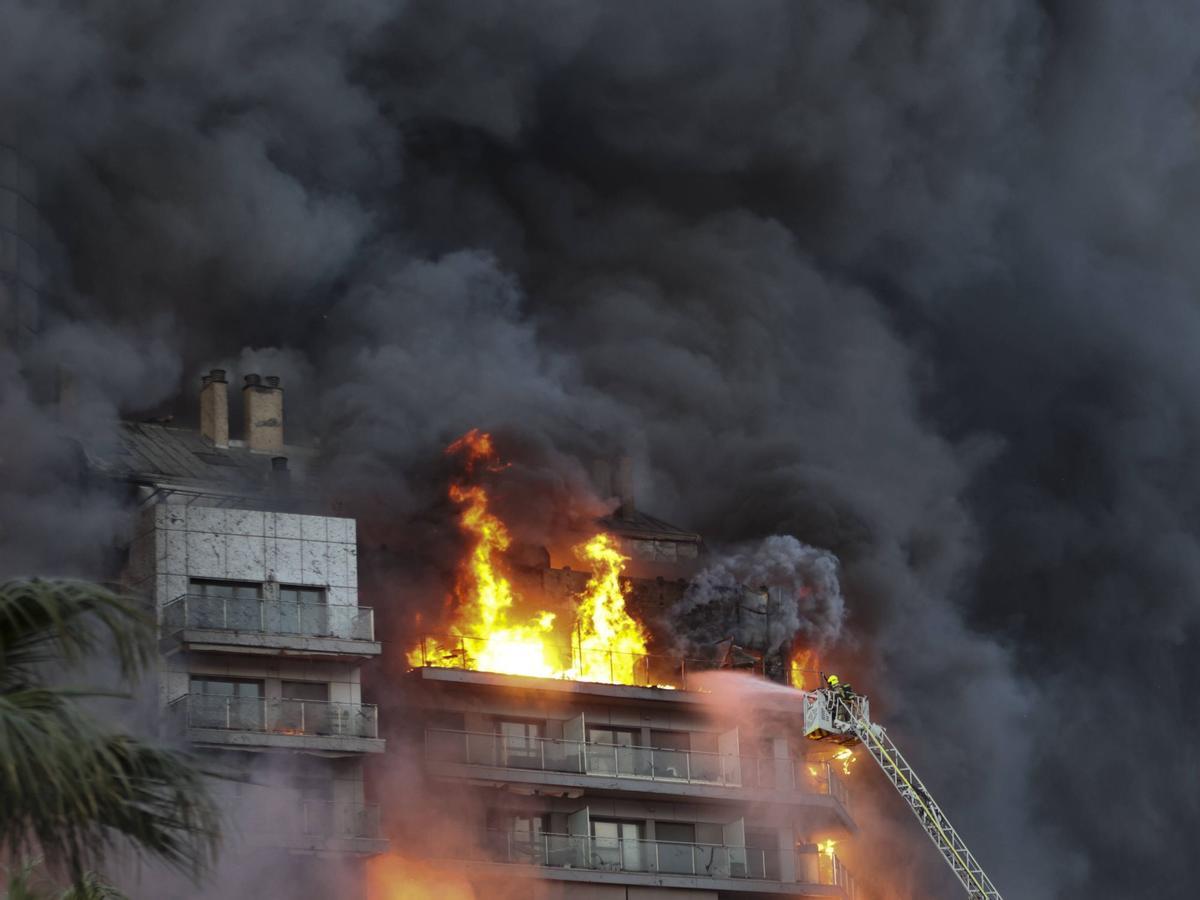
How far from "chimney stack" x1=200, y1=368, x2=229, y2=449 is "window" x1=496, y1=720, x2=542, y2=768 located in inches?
682

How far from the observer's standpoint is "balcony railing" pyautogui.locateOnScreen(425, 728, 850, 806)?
68.6 m

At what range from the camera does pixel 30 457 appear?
218 ft

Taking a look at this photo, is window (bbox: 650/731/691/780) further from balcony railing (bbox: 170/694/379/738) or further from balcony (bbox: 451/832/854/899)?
balcony railing (bbox: 170/694/379/738)

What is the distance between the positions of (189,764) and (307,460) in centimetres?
6538

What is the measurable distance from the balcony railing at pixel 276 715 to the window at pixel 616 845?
9.67 meters

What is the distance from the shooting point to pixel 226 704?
62281 millimetres

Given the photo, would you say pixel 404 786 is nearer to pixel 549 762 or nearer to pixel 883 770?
pixel 549 762

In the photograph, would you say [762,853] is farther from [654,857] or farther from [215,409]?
[215,409]

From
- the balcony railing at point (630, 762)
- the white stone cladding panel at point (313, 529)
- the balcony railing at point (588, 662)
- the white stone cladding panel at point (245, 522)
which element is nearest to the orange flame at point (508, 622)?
the balcony railing at point (588, 662)

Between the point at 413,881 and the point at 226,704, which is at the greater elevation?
the point at 226,704

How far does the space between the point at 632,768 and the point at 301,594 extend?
42.3ft

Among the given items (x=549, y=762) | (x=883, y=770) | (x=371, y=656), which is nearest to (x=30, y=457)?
(x=371, y=656)

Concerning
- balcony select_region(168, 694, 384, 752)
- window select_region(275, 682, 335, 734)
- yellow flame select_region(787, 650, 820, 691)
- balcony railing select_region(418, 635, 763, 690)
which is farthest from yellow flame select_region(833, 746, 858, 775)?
window select_region(275, 682, 335, 734)

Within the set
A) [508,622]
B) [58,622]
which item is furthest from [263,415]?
[58,622]
